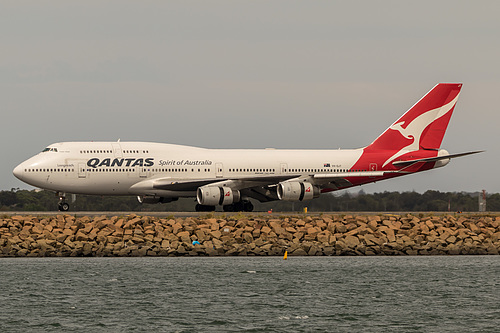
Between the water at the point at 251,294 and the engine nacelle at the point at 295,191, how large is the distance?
1342 cm

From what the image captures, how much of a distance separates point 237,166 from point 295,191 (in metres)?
4.29

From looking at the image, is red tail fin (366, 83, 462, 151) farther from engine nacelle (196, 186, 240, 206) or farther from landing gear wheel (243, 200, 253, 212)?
engine nacelle (196, 186, 240, 206)

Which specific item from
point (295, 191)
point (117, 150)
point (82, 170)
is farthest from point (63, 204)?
point (295, 191)

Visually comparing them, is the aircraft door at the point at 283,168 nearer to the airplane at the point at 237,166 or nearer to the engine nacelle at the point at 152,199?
the airplane at the point at 237,166

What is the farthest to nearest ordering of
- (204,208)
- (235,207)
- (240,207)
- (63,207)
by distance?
(235,207) → (240,207) → (204,208) → (63,207)

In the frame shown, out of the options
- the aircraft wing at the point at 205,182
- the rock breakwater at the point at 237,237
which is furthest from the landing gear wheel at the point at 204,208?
the rock breakwater at the point at 237,237

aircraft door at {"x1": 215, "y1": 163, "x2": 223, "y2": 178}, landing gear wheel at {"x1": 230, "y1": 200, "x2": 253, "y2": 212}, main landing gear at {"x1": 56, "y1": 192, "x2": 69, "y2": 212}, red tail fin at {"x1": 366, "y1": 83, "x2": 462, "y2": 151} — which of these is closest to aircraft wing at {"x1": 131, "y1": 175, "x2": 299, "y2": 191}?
aircraft door at {"x1": 215, "y1": 163, "x2": 223, "y2": 178}

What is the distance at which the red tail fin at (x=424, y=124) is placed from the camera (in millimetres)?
52969

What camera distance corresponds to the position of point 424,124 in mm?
53312

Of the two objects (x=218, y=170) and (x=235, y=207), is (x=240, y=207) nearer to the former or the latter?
(x=235, y=207)

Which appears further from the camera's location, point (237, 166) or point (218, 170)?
point (237, 166)

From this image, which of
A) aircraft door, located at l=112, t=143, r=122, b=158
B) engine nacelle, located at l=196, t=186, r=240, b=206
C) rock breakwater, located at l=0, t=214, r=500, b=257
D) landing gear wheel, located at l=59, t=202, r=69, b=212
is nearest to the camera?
rock breakwater, located at l=0, t=214, r=500, b=257

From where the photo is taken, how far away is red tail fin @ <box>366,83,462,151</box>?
2085 inches

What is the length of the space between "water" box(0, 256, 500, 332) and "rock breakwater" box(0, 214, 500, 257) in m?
1.06
